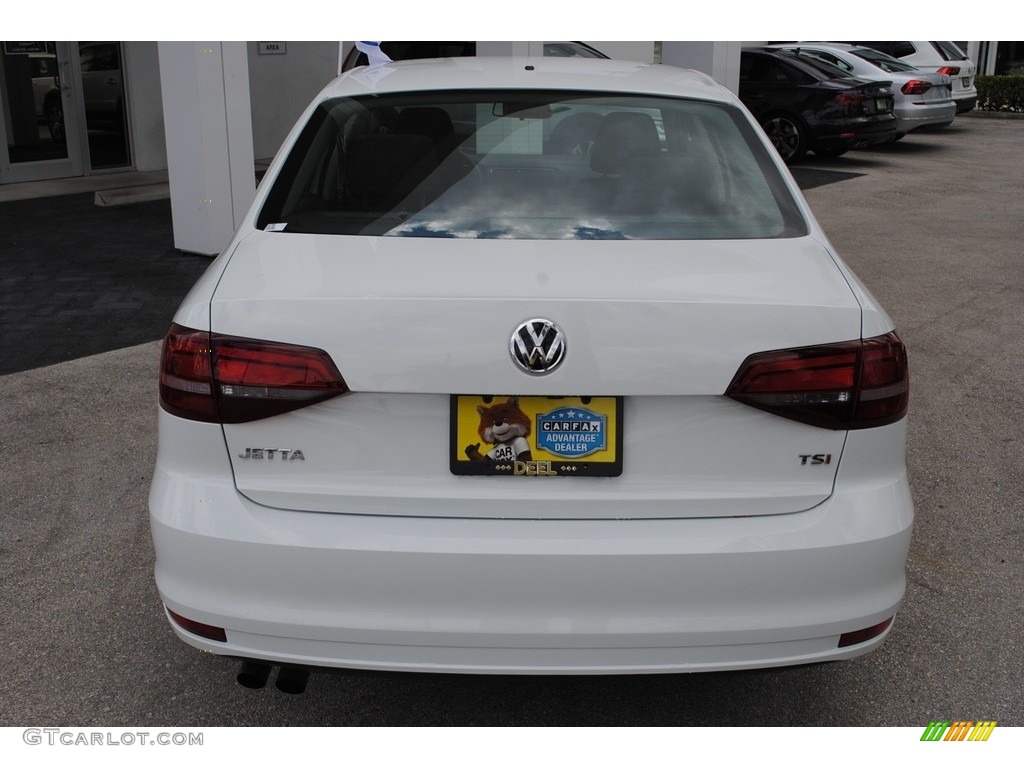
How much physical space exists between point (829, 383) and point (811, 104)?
14.1 meters

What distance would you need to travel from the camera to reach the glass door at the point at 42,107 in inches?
513

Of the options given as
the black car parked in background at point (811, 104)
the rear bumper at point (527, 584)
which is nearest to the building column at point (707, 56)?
the black car parked in background at point (811, 104)

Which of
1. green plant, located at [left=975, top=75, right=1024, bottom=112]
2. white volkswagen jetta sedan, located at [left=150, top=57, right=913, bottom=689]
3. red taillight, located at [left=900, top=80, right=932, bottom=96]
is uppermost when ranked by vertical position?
white volkswagen jetta sedan, located at [left=150, top=57, right=913, bottom=689]

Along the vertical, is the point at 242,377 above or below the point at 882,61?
above

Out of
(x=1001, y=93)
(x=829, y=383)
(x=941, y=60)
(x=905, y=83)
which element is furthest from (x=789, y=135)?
(x=829, y=383)

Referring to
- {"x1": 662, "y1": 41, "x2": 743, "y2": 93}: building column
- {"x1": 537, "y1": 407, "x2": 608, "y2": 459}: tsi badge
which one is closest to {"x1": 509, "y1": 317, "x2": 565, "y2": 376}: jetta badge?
{"x1": 537, "y1": 407, "x2": 608, "y2": 459}: tsi badge

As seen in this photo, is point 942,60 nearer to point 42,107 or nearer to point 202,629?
point 42,107

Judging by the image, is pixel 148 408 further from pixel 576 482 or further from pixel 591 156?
pixel 576 482

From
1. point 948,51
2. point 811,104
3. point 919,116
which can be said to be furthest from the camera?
point 948,51

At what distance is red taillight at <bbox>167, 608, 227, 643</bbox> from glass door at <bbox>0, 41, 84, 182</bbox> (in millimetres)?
11872

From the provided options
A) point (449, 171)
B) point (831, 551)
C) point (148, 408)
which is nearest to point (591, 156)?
point (449, 171)

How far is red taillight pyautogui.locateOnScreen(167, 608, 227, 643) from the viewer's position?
2.46 m

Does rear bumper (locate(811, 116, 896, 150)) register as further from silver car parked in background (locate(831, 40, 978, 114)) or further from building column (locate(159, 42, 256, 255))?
building column (locate(159, 42, 256, 255))
